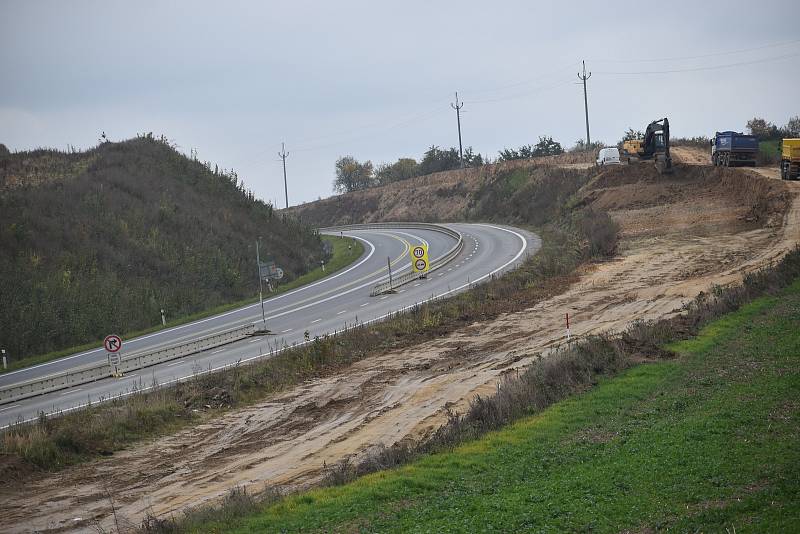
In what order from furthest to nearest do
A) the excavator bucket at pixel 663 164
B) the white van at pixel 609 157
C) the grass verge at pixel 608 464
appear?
the white van at pixel 609 157
the excavator bucket at pixel 663 164
the grass verge at pixel 608 464

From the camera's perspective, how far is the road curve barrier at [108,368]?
1146 inches

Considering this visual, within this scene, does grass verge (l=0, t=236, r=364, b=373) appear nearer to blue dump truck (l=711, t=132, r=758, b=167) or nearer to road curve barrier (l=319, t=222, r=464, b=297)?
road curve barrier (l=319, t=222, r=464, b=297)

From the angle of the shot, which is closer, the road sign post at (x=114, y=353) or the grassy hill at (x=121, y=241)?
the road sign post at (x=114, y=353)

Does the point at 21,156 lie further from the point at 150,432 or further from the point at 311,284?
the point at 150,432

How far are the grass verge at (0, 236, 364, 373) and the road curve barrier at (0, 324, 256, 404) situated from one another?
5341 mm

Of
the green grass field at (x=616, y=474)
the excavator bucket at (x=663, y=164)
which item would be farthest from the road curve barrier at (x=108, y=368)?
the excavator bucket at (x=663, y=164)

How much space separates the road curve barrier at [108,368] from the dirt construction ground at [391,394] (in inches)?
368

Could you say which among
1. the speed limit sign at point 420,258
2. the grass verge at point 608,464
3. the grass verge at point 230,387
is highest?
the speed limit sign at point 420,258

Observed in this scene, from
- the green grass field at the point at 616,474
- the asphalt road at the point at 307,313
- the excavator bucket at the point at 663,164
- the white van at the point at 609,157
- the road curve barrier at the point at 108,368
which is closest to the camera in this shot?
the green grass field at the point at 616,474

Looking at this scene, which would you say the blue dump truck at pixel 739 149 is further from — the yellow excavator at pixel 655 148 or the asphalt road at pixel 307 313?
the asphalt road at pixel 307 313

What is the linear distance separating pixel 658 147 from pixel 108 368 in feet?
152

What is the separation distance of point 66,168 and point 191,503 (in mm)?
55758

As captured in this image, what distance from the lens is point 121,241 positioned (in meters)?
54.8

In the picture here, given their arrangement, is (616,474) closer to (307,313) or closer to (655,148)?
(307,313)
